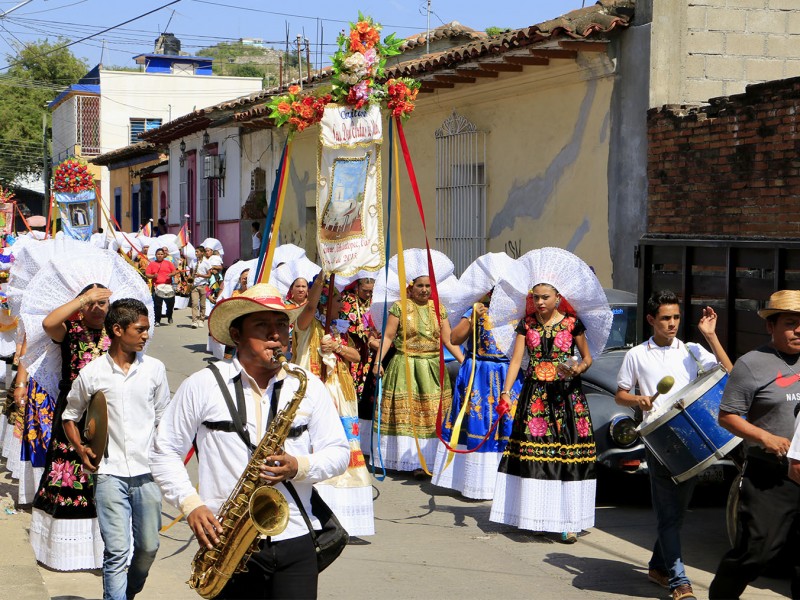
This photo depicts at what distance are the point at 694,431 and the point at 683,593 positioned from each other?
914 mm

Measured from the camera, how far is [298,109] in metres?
8.12

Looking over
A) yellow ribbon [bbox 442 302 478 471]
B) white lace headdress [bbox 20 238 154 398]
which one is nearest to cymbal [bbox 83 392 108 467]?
white lace headdress [bbox 20 238 154 398]

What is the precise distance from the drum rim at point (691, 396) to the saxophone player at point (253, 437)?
2528 mm

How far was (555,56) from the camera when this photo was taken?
1518 cm

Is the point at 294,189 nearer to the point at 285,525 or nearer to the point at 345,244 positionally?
the point at 345,244

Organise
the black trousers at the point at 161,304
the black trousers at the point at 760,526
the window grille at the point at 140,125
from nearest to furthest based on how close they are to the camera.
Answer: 1. the black trousers at the point at 760,526
2. the black trousers at the point at 161,304
3. the window grille at the point at 140,125

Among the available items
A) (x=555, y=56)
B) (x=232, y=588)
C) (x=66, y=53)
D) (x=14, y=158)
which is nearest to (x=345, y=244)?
(x=232, y=588)

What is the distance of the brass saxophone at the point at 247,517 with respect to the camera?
13.1ft

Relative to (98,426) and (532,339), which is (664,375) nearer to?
(532,339)

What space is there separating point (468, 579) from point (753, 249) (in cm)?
275

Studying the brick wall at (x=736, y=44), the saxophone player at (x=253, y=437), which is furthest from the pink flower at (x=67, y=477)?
the brick wall at (x=736, y=44)

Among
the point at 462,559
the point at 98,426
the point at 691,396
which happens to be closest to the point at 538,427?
the point at 462,559

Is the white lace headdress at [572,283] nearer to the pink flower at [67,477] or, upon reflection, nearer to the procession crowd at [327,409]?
the procession crowd at [327,409]

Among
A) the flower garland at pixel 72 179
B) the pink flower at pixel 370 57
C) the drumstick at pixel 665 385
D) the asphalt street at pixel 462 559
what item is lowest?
the asphalt street at pixel 462 559
